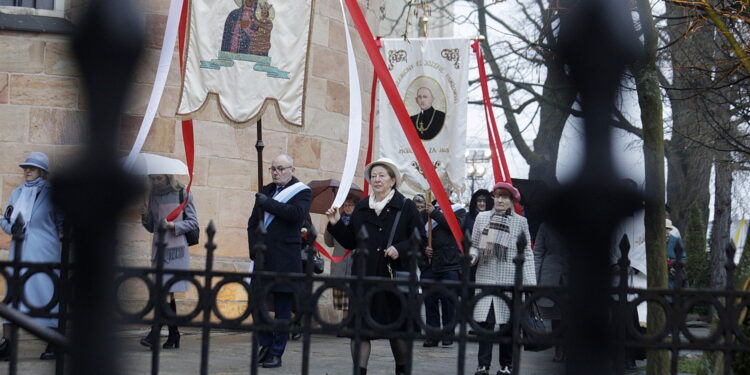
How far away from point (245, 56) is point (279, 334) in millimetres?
2278

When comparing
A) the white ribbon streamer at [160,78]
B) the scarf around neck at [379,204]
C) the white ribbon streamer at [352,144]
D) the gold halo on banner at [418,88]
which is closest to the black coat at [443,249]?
the gold halo on banner at [418,88]

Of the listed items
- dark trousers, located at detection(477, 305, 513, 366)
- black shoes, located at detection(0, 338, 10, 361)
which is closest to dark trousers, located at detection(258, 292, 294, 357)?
dark trousers, located at detection(477, 305, 513, 366)

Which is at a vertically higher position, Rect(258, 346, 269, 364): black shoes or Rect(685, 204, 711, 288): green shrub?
Rect(685, 204, 711, 288): green shrub

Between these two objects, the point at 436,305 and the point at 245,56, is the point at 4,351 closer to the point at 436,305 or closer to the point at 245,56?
the point at 245,56

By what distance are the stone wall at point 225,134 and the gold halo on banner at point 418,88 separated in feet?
4.75

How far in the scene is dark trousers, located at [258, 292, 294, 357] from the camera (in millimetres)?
7921

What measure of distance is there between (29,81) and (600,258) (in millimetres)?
10395

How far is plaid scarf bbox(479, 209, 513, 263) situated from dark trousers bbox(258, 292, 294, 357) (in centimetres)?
158

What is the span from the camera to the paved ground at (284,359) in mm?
7957

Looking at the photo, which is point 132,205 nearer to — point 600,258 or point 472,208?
point 600,258

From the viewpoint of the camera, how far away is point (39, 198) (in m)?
8.15

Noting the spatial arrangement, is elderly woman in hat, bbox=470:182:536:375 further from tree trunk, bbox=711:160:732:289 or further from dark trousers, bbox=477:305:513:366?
tree trunk, bbox=711:160:732:289

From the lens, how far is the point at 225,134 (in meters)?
11.5

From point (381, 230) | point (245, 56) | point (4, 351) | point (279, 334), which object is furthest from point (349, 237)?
point (4, 351)
